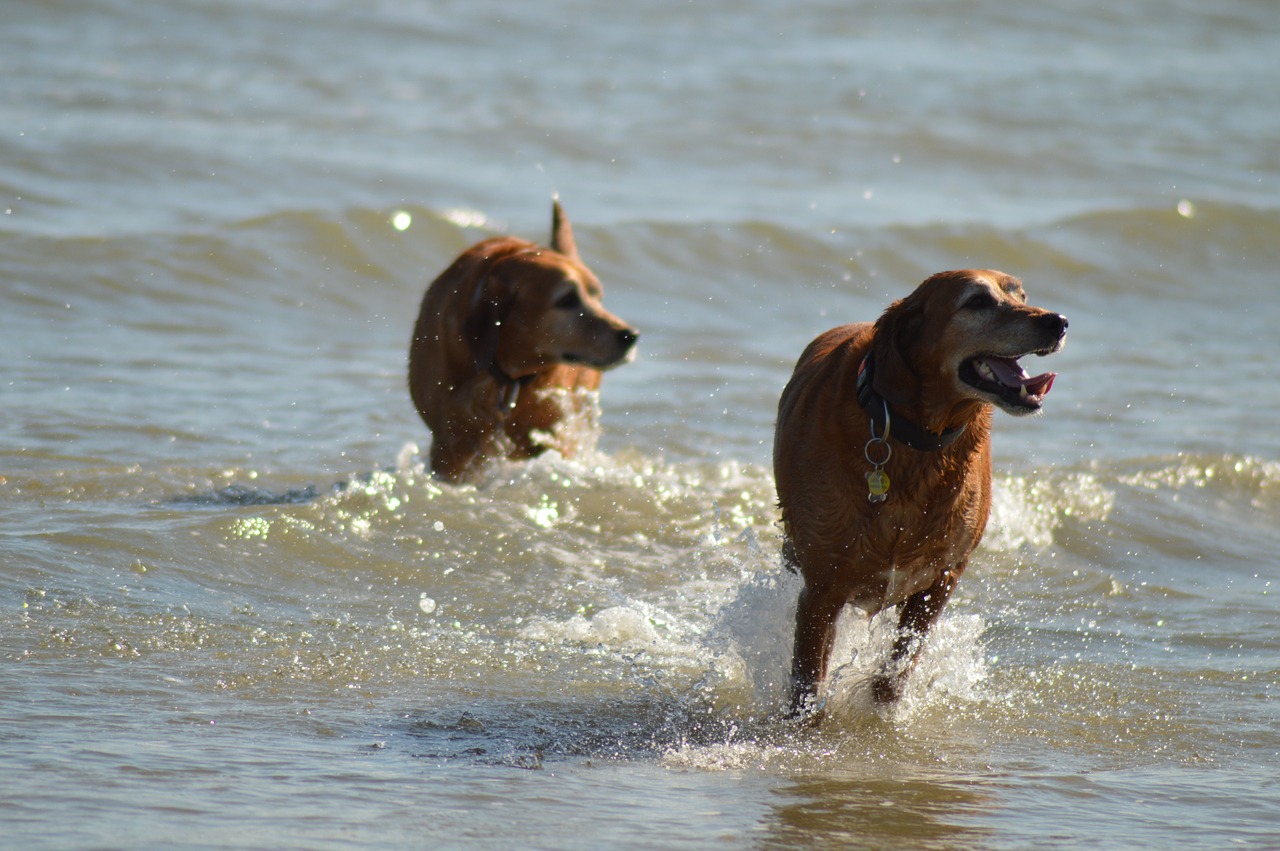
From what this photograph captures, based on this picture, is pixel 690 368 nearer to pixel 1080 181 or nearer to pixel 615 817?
pixel 615 817

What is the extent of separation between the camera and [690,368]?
10.2 m

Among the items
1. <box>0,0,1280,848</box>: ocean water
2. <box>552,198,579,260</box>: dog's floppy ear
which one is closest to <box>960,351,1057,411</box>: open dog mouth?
<box>0,0,1280,848</box>: ocean water

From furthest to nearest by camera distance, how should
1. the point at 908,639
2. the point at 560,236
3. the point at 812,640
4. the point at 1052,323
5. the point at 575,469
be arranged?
the point at 560,236 → the point at 575,469 → the point at 908,639 → the point at 812,640 → the point at 1052,323

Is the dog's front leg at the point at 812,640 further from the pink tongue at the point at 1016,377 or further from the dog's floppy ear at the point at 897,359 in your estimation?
the pink tongue at the point at 1016,377

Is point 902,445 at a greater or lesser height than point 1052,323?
lesser

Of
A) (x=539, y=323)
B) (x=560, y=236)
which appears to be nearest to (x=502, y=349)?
(x=539, y=323)

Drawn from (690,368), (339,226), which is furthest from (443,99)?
(690,368)

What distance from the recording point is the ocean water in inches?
160

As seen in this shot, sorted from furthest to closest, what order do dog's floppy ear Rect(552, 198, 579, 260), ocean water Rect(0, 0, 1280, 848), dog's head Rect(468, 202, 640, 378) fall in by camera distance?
1. dog's floppy ear Rect(552, 198, 579, 260)
2. dog's head Rect(468, 202, 640, 378)
3. ocean water Rect(0, 0, 1280, 848)

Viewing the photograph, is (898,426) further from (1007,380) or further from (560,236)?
(560,236)

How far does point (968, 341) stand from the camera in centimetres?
417

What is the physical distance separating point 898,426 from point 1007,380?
0.33 metres

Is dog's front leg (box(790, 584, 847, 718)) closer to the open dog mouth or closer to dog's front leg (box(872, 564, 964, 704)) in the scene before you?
dog's front leg (box(872, 564, 964, 704))

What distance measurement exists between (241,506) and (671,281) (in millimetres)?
6780
